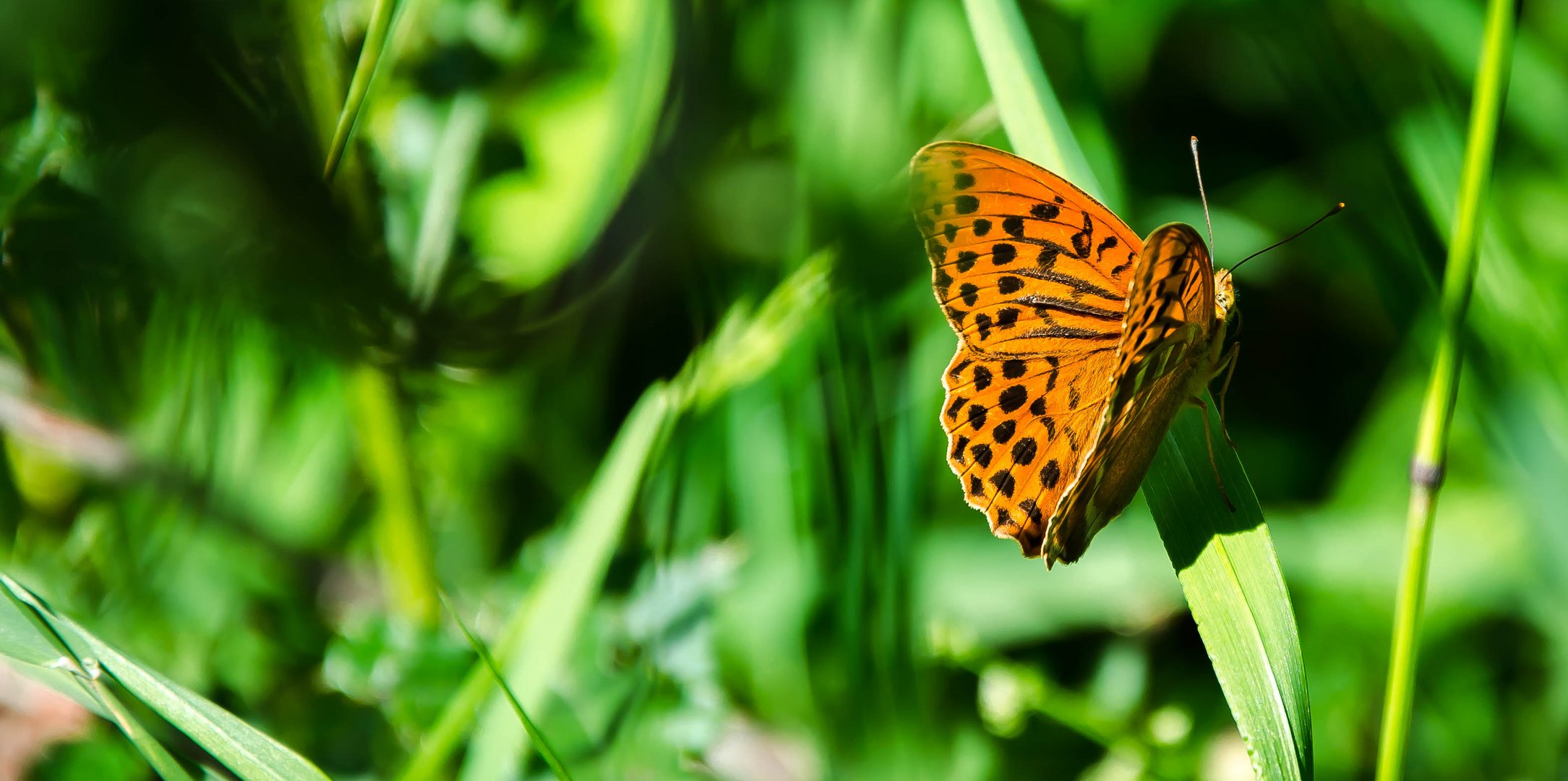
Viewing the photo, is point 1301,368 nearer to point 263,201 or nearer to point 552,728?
point 552,728

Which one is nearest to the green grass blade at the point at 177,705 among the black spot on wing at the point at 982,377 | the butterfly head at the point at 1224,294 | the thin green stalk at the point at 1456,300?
the black spot on wing at the point at 982,377

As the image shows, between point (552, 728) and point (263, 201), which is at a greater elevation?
point (263, 201)

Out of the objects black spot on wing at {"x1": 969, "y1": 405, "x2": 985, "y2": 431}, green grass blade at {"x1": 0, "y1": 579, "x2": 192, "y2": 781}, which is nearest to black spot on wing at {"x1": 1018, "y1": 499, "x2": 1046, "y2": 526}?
black spot on wing at {"x1": 969, "y1": 405, "x2": 985, "y2": 431}

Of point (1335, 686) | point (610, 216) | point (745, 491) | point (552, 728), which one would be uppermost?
point (610, 216)

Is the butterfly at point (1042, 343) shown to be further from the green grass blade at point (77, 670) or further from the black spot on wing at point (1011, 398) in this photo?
the green grass blade at point (77, 670)

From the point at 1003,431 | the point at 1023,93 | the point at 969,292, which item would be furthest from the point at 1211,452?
the point at 1023,93

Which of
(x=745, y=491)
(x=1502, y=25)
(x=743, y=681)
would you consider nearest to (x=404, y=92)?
(x=745, y=491)

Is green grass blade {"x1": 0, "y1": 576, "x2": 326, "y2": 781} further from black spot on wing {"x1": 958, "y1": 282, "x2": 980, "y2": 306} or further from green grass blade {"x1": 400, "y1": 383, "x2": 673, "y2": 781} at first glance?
black spot on wing {"x1": 958, "y1": 282, "x2": 980, "y2": 306}
